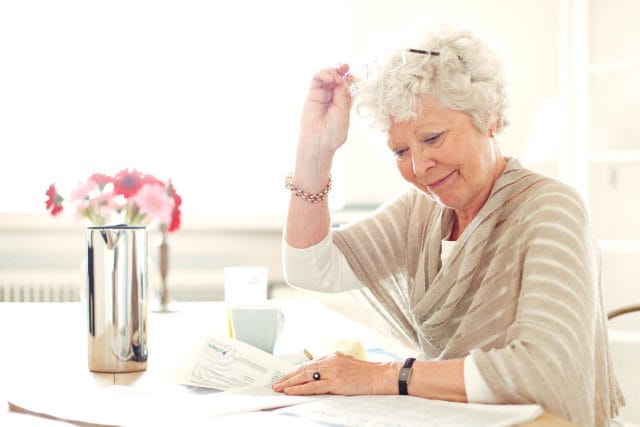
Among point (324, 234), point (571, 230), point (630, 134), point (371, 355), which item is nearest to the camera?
point (571, 230)

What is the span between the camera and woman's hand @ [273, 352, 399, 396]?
1.05 m

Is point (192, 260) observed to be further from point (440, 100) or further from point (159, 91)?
point (440, 100)

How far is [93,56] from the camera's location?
338 cm

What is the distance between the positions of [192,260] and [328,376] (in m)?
2.34

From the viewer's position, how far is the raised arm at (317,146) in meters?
1.57

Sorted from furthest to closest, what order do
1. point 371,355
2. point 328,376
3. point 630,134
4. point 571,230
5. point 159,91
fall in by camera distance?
point 159,91 < point 630,134 < point 371,355 < point 571,230 < point 328,376

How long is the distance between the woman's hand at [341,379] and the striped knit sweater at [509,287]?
119 mm

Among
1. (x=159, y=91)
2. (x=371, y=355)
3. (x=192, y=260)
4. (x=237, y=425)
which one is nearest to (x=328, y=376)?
(x=237, y=425)

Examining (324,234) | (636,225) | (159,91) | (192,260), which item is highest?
(159,91)

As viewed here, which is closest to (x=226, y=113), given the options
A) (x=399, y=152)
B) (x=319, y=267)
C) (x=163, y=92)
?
(x=163, y=92)

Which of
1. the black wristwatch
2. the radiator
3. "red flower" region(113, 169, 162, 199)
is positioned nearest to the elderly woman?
the black wristwatch

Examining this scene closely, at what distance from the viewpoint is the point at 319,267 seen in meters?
1.66

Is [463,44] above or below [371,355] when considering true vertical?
above

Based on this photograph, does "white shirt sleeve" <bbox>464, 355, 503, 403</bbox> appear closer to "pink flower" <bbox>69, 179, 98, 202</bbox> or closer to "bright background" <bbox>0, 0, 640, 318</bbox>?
"pink flower" <bbox>69, 179, 98, 202</bbox>
